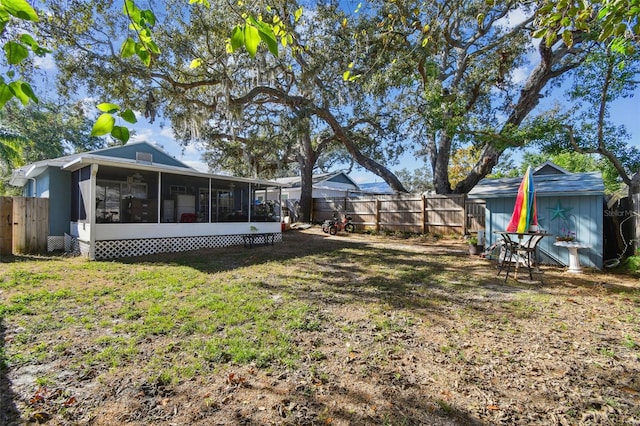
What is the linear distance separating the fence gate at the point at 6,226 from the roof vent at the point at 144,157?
4.36m

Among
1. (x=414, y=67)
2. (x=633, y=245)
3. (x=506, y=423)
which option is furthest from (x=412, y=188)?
(x=506, y=423)

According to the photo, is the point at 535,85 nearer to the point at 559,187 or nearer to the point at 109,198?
the point at 559,187

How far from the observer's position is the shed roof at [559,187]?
6706 millimetres

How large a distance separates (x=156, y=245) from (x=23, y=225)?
142 inches

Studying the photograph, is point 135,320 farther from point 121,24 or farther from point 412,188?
point 412,188

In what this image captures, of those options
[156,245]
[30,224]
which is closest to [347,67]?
[156,245]

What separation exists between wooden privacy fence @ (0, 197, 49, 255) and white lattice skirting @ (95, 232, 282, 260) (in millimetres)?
2570

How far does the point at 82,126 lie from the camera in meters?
23.8

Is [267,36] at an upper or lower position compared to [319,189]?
lower

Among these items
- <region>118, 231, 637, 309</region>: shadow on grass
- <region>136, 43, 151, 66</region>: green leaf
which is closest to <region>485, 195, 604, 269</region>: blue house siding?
<region>118, 231, 637, 309</region>: shadow on grass

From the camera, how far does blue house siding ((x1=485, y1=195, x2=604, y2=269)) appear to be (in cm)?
670

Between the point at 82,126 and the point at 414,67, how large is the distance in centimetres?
2502

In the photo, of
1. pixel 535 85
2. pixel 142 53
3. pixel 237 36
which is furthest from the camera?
pixel 535 85

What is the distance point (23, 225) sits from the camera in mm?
8797
